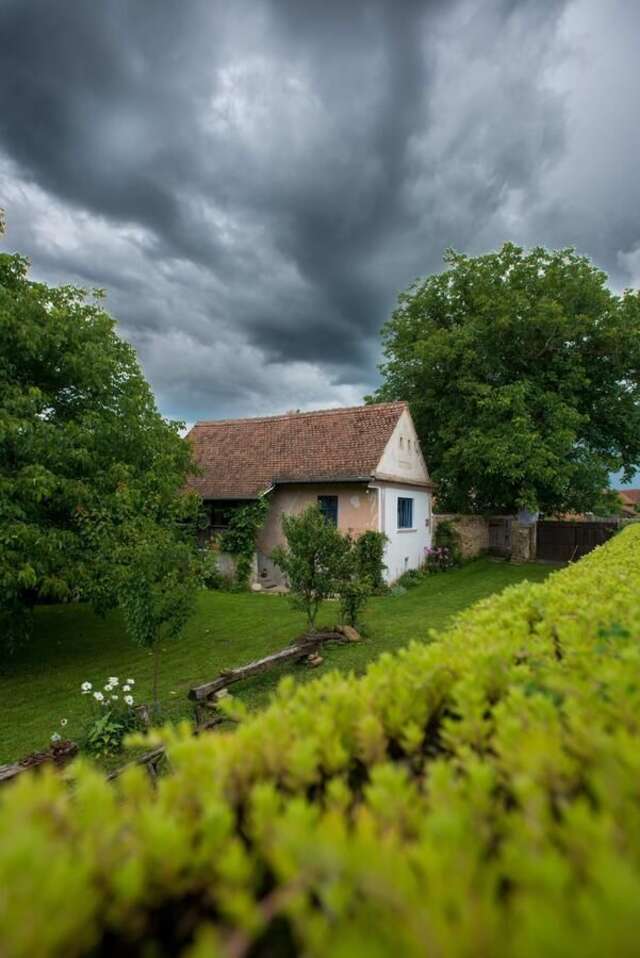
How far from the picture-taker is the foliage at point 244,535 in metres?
17.0

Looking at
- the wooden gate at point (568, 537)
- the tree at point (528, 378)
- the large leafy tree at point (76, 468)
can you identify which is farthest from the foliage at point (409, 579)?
the large leafy tree at point (76, 468)

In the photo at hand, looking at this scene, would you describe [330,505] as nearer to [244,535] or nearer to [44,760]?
[244,535]

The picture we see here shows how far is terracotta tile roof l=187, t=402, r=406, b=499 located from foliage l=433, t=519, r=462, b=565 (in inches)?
232

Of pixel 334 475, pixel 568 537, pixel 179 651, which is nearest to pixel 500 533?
pixel 568 537

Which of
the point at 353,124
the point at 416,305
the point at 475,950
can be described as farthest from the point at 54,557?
the point at 416,305

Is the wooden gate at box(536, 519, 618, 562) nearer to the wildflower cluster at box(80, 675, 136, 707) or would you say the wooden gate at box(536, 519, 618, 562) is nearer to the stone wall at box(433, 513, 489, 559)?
the stone wall at box(433, 513, 489, 559)

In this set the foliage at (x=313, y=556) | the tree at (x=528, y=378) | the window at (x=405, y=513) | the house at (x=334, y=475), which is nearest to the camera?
the foliage at (x=313, y=556)

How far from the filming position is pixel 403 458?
18484 millimetres

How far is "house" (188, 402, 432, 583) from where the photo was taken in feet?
55.0

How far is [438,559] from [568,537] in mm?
7154

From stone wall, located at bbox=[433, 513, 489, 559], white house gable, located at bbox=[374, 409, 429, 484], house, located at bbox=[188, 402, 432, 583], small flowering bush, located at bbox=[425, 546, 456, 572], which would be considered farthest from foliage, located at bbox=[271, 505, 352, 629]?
stone wall, located at bbox=[433, 513, 489, 559]

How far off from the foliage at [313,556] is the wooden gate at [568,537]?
16.0m

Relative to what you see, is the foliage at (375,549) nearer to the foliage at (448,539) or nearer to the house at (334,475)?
the house at (334,475)

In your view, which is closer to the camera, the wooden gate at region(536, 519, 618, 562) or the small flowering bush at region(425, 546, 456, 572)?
the small flowering bush at region(425, 546, 456, 572)
